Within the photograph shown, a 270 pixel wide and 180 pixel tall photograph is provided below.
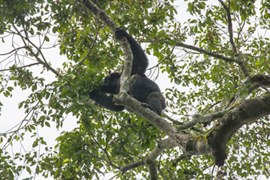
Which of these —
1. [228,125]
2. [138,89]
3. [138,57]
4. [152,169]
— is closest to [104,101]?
[138,89]

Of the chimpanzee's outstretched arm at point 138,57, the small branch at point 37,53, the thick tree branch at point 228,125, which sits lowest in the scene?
the thick tree branch at point 228,125

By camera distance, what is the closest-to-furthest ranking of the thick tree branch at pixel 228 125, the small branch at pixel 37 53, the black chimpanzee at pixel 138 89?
the thick tree branch at pixel 228 125 < the small branch at pixel 37 53 < the black chimpanzee at pixel 138 89

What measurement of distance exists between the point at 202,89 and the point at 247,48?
1.55 metres

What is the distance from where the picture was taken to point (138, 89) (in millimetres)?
8148

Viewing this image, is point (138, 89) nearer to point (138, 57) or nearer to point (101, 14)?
point (138, 57)

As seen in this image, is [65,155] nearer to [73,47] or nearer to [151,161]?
[151,161]

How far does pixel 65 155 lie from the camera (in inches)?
204

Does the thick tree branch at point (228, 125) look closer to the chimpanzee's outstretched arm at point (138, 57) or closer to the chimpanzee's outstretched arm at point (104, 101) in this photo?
the chimpanzee's outstretched arm at point (138, 57)

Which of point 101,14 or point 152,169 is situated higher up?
point 101,14

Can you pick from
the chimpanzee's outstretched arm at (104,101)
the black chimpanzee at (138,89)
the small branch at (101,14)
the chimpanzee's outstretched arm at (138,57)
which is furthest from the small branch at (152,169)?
the chimpanzee's outstretched arm at (138,57)

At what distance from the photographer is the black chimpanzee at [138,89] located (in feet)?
24.6

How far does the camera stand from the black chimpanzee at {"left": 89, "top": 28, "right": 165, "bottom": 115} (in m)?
7.50

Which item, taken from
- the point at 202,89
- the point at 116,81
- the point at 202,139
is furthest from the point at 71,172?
the point at 202,89

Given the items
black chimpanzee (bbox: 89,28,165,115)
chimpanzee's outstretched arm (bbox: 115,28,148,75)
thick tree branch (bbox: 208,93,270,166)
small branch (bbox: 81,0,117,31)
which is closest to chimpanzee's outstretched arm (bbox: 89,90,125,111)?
black chimpanzee (bbox: 89,28,165,115)
